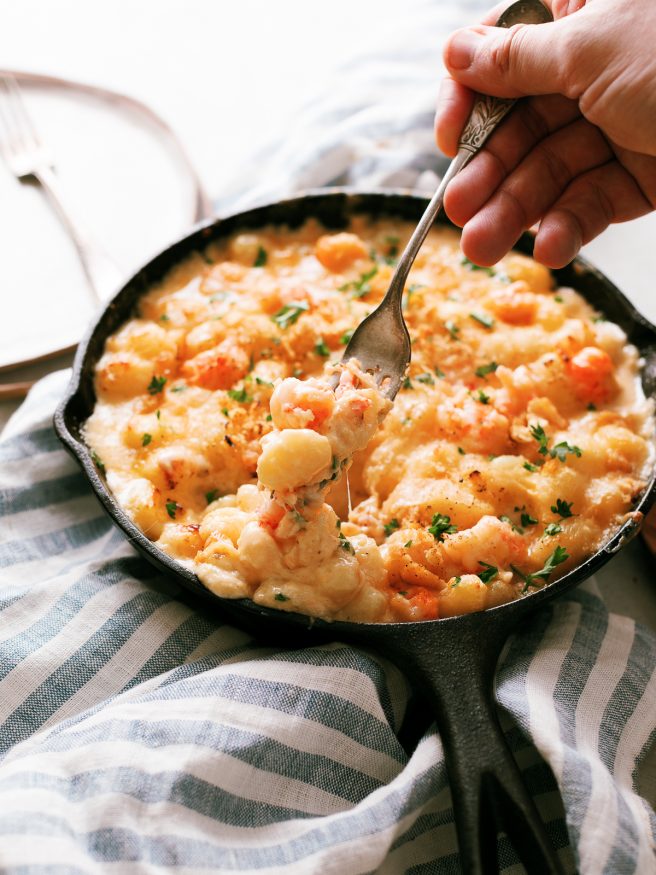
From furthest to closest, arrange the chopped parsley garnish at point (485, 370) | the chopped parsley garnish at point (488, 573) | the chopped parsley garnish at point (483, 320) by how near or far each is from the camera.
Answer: the chopped parsley garnish at point (483, 320) → the chopped parsley garnish at point (485, 370) → the chopped parsley garnish at point (488, 573)

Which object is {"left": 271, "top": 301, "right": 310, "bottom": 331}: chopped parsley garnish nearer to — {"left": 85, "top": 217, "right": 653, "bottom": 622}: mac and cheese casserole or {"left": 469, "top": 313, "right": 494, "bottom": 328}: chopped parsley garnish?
{"left": 85, "top": 217, "right": 653, "bottom": 622}: mac and cheese casserole

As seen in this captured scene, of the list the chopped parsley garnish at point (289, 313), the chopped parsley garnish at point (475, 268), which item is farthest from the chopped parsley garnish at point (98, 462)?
the chopped parsley garnish at point (475, 268)

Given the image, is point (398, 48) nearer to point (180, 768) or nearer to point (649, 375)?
point (649, 375)

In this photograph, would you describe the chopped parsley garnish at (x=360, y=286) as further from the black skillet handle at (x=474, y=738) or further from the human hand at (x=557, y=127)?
the black skillet handle at (x=474, y=738)

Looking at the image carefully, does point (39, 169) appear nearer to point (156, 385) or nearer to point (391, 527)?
point (156, 385)

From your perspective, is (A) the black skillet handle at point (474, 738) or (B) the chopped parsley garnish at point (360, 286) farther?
(B) the chopped parsley garnish at point (360, 286)

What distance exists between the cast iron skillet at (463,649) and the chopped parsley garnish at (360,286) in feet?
2.58

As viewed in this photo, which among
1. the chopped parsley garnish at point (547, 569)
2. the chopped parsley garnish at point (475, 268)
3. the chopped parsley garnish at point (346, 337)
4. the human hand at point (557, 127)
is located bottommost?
the chopped parsley garnish at point (547, 569)

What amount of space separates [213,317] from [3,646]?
1.19 metres

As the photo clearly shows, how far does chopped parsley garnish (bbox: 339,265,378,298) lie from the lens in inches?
114

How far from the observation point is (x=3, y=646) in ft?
7.37

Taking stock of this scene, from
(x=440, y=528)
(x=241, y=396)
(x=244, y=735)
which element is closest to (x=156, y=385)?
(x=241, y=396)

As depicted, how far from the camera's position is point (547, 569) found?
223 centimetres

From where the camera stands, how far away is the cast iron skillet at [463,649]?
1.81 metres
